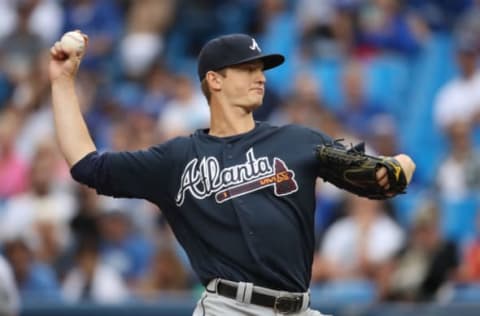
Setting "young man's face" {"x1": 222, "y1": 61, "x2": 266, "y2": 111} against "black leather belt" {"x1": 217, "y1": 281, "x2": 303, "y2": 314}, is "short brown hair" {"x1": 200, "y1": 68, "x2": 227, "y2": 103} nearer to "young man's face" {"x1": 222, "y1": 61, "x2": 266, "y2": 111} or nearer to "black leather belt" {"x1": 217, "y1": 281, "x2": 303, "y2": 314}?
"young man's face" {"x1": 222, "y1": 61, "x2": 266, "y2": 111}

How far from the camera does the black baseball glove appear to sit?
18.9 feet

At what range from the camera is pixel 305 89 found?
38.9 feet

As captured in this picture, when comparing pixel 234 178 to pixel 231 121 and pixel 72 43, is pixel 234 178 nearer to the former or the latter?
pixel 231 121

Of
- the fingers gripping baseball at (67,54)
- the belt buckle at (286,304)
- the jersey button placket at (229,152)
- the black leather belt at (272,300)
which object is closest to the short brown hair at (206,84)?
the jersey button placket at (229,152)

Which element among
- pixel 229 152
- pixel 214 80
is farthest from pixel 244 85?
pixel 229 152

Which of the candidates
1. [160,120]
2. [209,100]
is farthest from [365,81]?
[209,100]

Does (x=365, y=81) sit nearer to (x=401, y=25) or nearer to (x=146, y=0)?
(x=401, y=25)

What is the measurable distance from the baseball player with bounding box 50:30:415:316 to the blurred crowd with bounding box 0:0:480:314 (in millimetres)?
3379

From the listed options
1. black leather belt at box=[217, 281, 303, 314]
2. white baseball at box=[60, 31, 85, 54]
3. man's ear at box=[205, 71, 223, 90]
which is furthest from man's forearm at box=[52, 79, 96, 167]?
black leather belt at box=[217, 281, 303, 314]

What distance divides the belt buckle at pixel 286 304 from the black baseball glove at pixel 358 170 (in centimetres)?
55

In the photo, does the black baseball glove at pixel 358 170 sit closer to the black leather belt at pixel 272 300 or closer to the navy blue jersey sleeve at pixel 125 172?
the black leather belt at pixel 272 300

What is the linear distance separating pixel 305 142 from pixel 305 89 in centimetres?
584

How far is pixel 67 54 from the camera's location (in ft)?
20.5

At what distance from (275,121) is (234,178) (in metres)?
6.05
